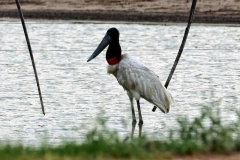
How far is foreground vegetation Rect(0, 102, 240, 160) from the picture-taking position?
7.30m

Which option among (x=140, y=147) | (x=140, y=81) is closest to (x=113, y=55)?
(x=140, y=81)

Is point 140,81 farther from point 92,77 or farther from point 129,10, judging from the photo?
point 129,10

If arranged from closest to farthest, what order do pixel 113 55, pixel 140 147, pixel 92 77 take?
pixel 140 147
pixel 113 55
pixel 92 77

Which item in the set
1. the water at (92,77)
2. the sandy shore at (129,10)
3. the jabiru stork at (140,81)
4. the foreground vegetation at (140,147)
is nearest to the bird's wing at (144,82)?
the jabiru stork at (140,81)

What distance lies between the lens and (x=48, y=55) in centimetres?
2309

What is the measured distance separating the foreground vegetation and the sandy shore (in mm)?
22201

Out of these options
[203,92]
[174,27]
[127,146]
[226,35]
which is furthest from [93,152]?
[174,27]

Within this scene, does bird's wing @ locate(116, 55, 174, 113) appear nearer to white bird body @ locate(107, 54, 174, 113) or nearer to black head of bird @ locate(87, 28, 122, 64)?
white bird body @ locate(107, 54, 174, 113)

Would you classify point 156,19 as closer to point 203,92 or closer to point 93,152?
point 203,92

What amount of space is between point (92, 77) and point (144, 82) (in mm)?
7516

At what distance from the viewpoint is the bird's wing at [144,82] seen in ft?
36.8

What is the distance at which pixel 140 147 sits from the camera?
7.58m

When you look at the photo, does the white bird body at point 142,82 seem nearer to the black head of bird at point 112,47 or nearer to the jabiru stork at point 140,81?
the jabiru stork at point 140,81

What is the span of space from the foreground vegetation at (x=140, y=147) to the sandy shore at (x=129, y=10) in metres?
22.2
